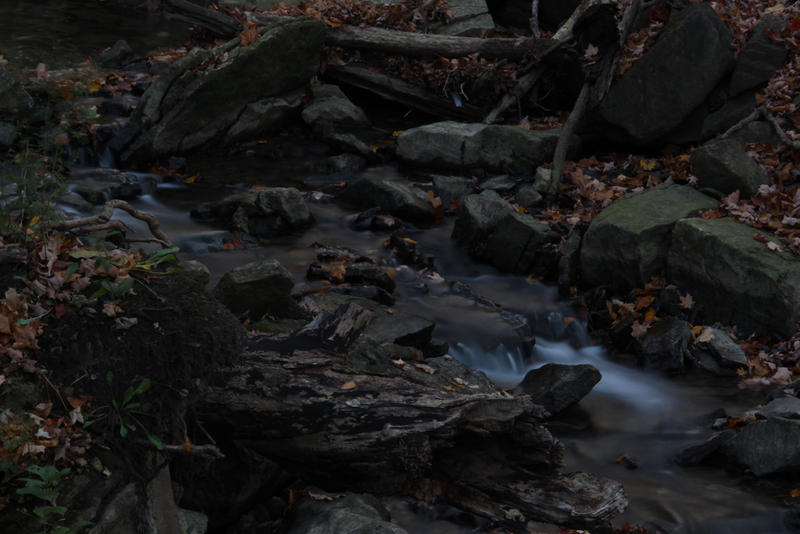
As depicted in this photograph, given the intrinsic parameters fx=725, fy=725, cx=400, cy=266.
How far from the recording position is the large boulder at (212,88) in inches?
A: 435

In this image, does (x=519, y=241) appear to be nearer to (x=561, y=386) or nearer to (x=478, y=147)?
(x=561, y=386)

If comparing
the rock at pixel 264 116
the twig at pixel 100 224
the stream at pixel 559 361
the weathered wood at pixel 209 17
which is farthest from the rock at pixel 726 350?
the weathered wood at pixel 209 17

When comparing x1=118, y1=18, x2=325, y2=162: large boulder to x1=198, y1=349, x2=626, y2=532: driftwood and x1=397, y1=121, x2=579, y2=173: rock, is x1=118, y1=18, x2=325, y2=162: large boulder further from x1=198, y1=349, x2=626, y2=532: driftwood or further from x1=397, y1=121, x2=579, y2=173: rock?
x1=198, y1=349, x2=626, y2=532: driftwood

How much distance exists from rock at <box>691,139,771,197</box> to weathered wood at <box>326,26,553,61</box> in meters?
4.20

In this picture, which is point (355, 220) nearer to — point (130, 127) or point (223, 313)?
point (130, 127)

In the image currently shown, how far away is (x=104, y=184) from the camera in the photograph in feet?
32.8

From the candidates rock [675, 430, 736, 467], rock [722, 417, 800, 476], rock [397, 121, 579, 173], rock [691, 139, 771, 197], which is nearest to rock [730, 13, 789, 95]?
rock [691, 139, 771, 197]

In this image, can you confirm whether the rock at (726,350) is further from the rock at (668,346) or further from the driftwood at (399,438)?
the driftwood at (399,438)

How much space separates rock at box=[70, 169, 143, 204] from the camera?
30.9 feet

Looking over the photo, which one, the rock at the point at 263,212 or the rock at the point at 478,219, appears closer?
the rock at the point at 478,219

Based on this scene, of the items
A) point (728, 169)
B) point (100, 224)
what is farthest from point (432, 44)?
point (100, 224)

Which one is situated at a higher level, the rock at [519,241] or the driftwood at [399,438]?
the driftwood at [399,438]

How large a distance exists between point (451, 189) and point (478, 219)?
5.05 ft

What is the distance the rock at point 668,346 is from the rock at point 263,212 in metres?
4.46
